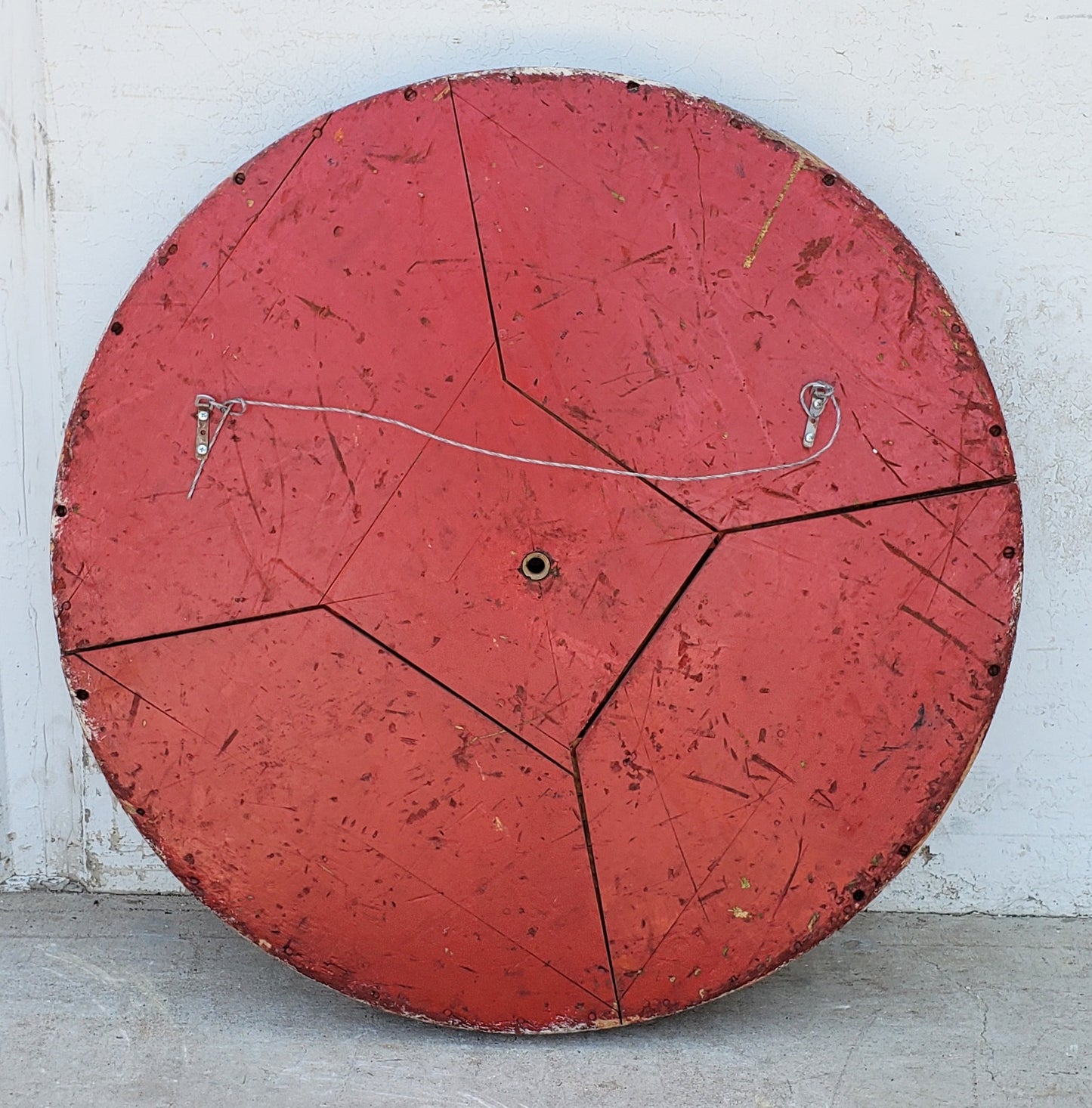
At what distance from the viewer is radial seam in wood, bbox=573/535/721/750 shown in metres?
1.78

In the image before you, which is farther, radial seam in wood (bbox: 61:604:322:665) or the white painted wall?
the white painted wall

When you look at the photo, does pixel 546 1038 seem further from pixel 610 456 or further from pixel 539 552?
pixel 610 456

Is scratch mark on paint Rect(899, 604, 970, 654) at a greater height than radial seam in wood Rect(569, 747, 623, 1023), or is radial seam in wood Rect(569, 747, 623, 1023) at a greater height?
scratch mark on paint Rect(899, 604, 970, 654)

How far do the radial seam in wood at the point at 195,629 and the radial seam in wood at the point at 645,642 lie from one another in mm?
446

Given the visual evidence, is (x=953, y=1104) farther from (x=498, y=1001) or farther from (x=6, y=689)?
(x=6, y=689)

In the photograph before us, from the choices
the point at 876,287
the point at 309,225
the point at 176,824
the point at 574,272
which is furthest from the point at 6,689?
the point at 876,287

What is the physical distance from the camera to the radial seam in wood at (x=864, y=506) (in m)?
1.77

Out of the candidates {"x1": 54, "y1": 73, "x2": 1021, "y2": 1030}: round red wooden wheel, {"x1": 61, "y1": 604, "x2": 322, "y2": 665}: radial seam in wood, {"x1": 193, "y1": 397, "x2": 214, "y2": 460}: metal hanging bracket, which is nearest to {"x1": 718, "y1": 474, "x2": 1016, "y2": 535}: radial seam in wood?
{"x1": 54, "y1": 73, "x2": 1021, "y2": 1030}: round red wooden wheel

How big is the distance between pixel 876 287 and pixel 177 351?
107 centimetres

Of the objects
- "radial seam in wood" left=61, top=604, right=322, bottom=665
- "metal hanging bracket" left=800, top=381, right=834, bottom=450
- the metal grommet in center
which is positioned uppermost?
"metal hanging bracket" left=800, top=381, right=834, bottom=450

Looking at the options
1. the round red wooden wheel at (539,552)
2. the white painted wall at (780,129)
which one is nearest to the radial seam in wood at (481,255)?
the round red wooden wheel at (539,552)

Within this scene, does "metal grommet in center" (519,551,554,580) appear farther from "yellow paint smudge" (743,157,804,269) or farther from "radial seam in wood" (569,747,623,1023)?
"yellow paint smudge" (743,157,804,269)

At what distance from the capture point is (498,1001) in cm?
183

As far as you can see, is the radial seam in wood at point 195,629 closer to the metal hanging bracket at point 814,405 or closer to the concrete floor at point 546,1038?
the concrete floor at point 546,1038
